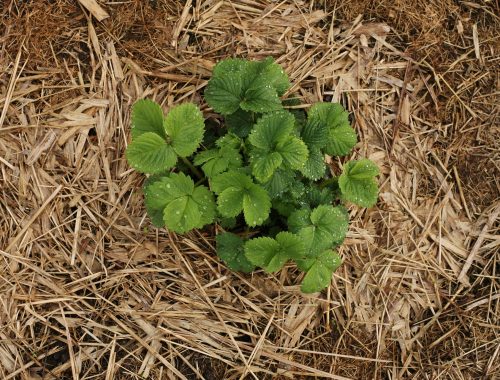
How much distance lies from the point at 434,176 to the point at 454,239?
30 centimetres

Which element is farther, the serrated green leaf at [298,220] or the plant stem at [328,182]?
the plant stem at [328,182]

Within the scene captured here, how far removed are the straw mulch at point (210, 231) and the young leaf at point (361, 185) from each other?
0.85 feet

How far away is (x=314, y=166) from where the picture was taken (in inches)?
80.3

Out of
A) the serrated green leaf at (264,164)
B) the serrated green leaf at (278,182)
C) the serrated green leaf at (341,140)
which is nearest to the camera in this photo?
Result: the serrated green leaf at (264,164)

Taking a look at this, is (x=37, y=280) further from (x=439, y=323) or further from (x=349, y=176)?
(x=439, y=323)

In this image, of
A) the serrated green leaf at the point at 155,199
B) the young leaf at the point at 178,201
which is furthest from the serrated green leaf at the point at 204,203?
the serrated green leaf at the point at 155,199

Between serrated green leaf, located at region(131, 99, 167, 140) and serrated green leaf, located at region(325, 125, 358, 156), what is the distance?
2.20ft

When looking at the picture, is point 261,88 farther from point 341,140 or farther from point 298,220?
point 298,220

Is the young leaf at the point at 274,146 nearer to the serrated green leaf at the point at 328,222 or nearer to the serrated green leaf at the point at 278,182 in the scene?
the serrated green leaf at the point at 278,182

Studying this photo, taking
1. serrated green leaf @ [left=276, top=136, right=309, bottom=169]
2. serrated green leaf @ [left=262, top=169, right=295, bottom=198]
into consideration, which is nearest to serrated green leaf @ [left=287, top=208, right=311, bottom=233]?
serrated green leaf @ [left=262, top=169, right=295, bottom=198]

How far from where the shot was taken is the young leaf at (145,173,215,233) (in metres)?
1.94

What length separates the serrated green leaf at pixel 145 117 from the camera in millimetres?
1996

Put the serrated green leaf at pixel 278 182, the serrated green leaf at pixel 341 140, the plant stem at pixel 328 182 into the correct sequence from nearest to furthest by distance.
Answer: the serrated green leaf at pixel 278 182
the serrated green leaf at pixel 341 140
the plant stem at pixel 328 182

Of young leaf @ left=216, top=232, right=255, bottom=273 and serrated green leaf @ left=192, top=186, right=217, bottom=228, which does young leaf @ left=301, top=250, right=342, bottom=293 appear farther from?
serrated green leaf @ left=192, top=186, right=217, bottom=228
